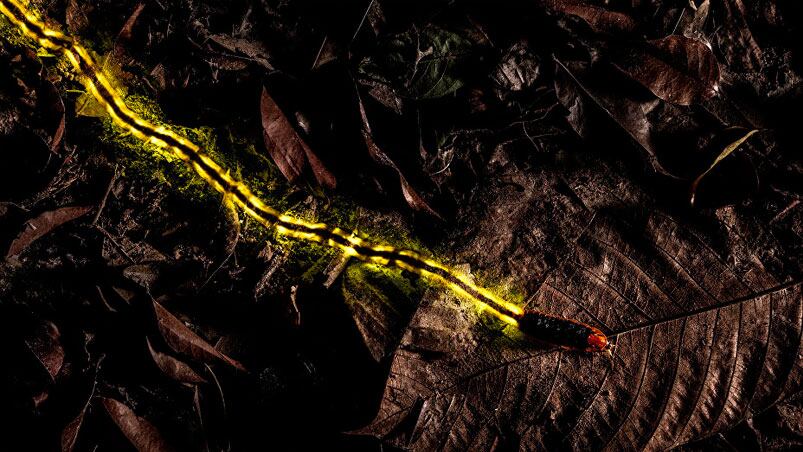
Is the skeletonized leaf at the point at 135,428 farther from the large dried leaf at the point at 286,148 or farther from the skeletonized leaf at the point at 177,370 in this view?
the large dried leaf at the point at 286,148

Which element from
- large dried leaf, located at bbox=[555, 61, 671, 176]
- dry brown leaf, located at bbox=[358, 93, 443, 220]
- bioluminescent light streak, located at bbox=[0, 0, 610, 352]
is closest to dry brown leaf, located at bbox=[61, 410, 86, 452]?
bioluminescent light streak, located at bbox=[0, 0, 610, 352]

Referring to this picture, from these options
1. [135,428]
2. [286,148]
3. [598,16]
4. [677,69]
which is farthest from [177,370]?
[677,69]

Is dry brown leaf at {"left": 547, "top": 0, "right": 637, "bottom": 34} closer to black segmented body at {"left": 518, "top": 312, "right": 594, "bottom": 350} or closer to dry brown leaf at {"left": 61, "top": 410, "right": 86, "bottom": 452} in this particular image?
A: black segmented body at {"left": 518, "top": 312, "right": 594, "bottom": 350}

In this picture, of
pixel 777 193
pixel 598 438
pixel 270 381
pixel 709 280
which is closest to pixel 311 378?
pixel 270 381

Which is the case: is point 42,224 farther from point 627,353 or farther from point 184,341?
point 627,353

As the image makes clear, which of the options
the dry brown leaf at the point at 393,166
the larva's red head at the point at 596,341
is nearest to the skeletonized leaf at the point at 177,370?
the dry brown leaf at the point at 393,166

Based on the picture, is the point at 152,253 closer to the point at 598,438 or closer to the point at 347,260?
the point at 347,260
